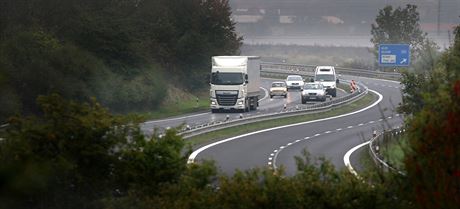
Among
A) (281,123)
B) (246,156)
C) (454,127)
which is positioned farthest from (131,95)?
(454,127)

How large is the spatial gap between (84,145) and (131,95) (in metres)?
43.7

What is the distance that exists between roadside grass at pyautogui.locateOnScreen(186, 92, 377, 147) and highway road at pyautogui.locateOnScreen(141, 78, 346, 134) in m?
2.19

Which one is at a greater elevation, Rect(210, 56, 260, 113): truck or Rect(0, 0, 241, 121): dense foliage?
Rect(0, 0, 241, 121): dense foliage

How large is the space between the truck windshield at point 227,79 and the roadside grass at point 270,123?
206 inches

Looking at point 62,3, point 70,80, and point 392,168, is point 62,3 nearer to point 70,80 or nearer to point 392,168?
point 70,80

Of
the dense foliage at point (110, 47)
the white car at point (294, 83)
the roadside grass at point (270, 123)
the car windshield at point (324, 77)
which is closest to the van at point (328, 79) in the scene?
the car windshield at point (324, 77)

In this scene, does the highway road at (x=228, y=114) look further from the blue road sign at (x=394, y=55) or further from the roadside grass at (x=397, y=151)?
the roadside grass at (x=397, y=151)

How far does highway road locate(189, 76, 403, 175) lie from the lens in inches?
1487

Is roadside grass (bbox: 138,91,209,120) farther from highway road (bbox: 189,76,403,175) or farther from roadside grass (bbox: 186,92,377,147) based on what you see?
highway road (bbox: 189,76,403,175)

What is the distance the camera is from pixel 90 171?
18656mm

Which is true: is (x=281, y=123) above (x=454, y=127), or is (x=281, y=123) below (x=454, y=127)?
below

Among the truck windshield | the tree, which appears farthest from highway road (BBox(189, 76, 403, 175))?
the tree

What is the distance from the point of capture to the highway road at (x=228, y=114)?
180 ft

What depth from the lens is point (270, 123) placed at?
5631 cm
